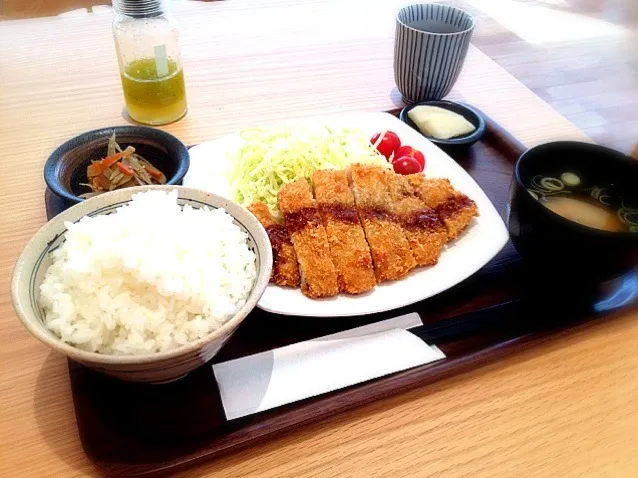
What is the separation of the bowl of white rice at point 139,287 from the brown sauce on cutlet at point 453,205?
68cm

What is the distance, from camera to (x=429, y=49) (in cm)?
216

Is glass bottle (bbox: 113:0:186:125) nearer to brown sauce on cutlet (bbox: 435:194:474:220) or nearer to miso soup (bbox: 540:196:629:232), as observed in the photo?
brown sauce on cutlet (bbox: 435:194:474:220)

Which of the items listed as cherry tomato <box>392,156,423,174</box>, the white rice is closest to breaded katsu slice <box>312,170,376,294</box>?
cherry tomato <box>392,156,423,174</box>

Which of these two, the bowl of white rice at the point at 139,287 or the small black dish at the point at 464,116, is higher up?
the bowl of white rice at the point at 139,287

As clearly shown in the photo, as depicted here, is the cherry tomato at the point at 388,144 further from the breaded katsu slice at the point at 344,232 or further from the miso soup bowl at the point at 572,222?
the miso soup bowl at the point at 572,222

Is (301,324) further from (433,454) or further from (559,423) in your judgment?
(559,423)

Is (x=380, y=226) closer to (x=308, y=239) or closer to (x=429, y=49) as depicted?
(x=308, y=239)

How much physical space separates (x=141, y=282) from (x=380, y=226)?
801 mm

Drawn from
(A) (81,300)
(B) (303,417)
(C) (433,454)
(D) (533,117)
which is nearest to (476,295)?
(C) (433,454)

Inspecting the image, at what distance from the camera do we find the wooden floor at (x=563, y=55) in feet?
10.8

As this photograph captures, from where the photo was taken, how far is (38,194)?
1760mm

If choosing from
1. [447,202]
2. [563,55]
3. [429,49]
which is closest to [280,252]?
[447,202]

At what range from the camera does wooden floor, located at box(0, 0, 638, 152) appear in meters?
3.29

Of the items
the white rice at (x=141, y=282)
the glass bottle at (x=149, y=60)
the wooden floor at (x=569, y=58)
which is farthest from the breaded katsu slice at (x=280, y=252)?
the wooden floor at (x=569, y=58)
